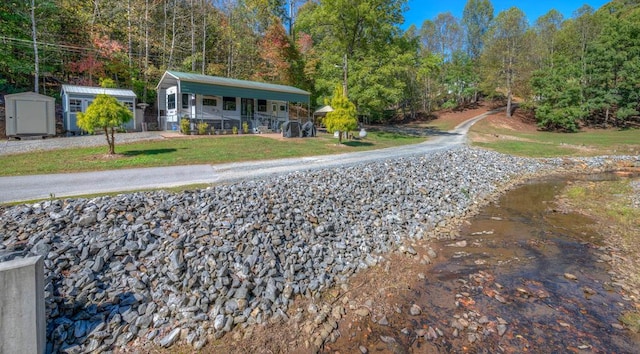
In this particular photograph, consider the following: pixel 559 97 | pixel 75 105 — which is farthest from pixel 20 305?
pixel 559 97

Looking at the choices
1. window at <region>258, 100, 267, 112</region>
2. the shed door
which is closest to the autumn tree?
window at <region>258, 100, 267, 112</region>

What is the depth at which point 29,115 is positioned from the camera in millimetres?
16844

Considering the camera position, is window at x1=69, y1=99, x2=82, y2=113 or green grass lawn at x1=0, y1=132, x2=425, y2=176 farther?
window at x1=69, y1=99, x2=82, y2=113

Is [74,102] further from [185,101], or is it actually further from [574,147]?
[574,147]

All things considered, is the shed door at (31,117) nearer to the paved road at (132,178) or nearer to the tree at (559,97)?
the paved road at (132,178)

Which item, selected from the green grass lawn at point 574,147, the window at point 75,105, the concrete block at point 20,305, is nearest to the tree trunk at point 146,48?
the window at point 75,105

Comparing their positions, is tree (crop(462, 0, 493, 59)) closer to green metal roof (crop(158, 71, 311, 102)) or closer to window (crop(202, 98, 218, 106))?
green metal roof (crop(158, 71, 311, 102))

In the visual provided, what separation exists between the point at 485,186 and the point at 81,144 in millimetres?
17373

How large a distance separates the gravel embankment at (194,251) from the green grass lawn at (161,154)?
4482 millimetres

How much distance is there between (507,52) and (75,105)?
41364 mm

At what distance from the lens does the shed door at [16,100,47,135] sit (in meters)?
16.6

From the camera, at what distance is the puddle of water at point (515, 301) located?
382 cm

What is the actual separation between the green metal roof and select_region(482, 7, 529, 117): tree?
2518cm

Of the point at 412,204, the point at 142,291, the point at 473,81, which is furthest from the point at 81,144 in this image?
the point at 473,81
